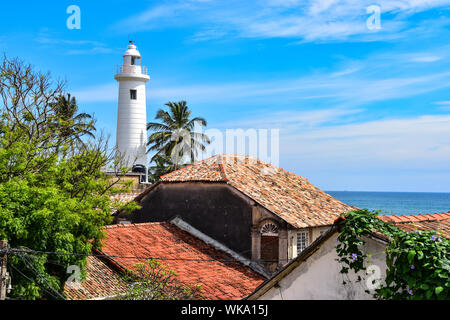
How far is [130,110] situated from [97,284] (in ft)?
85.8

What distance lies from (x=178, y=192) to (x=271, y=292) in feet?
42.0

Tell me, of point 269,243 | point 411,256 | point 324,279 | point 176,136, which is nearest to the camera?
point 411,256

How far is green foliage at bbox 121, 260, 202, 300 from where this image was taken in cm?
1241

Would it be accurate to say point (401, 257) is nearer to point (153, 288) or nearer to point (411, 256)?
point (411, 256)

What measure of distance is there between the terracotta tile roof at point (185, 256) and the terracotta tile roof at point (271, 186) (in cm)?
246

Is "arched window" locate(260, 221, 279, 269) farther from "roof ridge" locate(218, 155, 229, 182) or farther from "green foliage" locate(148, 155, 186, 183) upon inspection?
"green foliage" locate(148, 155, 186, 183)

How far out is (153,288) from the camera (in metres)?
12.6

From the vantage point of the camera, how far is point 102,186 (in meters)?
17.1

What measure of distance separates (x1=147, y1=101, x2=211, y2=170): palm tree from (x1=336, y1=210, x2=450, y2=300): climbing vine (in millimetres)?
30935

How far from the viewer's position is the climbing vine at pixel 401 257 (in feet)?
20.3

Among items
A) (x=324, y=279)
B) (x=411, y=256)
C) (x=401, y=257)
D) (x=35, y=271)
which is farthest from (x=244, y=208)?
(x=411, y=256)

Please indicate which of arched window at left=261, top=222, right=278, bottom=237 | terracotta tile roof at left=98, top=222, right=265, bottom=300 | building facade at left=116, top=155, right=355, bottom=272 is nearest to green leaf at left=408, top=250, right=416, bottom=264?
terracotta tile roof at left=98, top=222, right=265, bottom=300
